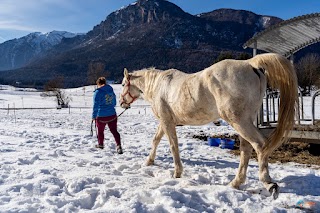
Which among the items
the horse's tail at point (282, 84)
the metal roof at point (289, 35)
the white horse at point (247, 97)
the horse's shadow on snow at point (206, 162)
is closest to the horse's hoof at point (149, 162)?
the horse's shadow on snow at point (206, 162)

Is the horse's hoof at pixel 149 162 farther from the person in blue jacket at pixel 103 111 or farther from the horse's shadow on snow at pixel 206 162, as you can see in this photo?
the person in blue jacket at pixel 103 111

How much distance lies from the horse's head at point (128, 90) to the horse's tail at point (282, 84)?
9.50 ft

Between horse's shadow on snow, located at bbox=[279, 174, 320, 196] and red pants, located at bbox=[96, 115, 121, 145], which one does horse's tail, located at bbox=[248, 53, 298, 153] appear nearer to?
horse's shadow on snow, located at bbox=[279, 174, 320, 196]

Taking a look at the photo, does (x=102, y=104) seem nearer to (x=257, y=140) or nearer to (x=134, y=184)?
(x=134, y=184)

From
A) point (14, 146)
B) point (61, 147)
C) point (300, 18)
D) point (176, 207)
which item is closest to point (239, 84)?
point (176, 207)

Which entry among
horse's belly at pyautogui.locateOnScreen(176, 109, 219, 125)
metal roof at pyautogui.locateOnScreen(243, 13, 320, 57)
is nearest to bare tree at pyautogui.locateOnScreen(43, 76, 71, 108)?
metal roof at pyautogui.locateOnScreen(243, 13, 320, 57)

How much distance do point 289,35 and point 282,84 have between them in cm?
482

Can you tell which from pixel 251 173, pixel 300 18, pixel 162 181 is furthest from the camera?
pixel 300 18

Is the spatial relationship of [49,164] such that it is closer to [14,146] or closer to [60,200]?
[60,200]

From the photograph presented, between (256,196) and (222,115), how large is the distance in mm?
1111

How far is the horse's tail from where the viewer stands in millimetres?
4031

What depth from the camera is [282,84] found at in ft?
13.5

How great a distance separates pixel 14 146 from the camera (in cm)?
746

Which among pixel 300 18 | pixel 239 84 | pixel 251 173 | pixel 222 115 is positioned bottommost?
pixel 251 173
